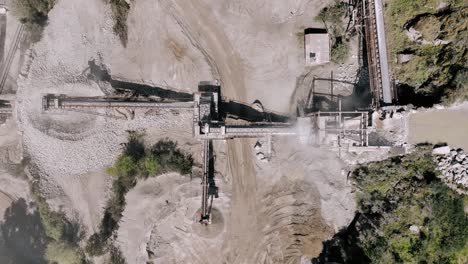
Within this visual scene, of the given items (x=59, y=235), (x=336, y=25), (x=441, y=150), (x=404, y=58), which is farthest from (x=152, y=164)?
(x=441, y=150)

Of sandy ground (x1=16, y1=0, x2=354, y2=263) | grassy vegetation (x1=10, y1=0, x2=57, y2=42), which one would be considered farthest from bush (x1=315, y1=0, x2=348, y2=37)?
grassy vegetation (x1=10, y1=0, x2=57, y2=42)

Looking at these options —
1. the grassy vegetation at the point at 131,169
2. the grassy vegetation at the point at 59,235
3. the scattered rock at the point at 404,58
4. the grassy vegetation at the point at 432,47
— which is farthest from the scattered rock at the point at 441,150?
the grassy vegetation at the point at 59,235

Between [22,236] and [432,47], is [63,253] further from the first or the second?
[432,47]

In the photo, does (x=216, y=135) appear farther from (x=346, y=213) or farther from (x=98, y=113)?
(x=346, y=213)

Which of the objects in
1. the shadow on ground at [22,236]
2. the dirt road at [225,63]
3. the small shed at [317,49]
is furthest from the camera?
the shadow on ground at [22,236]

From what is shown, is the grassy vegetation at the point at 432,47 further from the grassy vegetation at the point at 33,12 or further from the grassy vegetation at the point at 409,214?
the grassy vegetation at the point at 33,12
